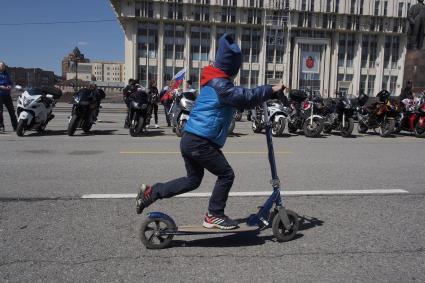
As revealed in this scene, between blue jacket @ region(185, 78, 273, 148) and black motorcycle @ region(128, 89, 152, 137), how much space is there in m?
8.06

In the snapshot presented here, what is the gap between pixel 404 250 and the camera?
12.6ft

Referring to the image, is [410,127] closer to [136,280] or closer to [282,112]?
[282,112]

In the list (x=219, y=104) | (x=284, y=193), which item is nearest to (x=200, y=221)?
(x=219, y=104)

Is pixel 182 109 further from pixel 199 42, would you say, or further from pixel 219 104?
pixel 199 42

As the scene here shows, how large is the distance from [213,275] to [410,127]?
40.1ft

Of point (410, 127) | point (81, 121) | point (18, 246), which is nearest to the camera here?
point (18, 246)

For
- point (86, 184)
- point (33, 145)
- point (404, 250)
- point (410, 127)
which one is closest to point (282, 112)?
point (410, 127)

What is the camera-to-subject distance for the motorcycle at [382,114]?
1315 cm

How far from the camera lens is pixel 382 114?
43.6 feet

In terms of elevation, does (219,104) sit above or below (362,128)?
above

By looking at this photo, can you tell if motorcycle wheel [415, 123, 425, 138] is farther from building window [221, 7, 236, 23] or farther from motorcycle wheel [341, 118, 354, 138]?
building window [221, 7, 236, 23]

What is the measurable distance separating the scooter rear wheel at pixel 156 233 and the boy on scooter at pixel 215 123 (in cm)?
25

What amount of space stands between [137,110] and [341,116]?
20.6ft

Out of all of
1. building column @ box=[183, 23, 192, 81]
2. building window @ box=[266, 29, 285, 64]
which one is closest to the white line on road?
building column @ box=[183, 23, 192, 81]
